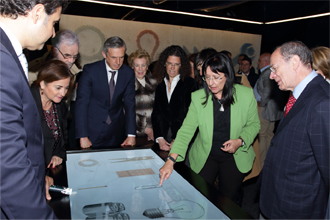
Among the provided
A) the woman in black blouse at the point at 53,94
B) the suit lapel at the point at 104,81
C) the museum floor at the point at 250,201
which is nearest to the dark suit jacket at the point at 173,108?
the suit lapel at the point at 104,81

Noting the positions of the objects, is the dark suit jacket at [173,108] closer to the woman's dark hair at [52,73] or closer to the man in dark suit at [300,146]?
the woman's dark hair at [52,73]

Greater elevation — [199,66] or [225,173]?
[199,66]

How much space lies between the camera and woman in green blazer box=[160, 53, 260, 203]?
2.03 meters

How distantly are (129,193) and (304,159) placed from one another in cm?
101

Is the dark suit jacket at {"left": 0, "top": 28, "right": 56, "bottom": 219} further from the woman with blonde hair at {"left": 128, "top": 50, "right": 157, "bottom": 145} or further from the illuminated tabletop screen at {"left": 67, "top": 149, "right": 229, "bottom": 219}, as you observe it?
the woman with blonde hair at {"left": 128, "top": 50, "right": 157, "bottom": 145}

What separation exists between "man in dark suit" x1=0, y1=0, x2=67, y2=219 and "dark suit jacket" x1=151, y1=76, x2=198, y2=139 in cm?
175

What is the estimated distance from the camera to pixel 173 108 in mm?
2691

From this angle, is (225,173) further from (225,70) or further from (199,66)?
(199,66)

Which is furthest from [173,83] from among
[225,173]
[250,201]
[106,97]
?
[250,201]

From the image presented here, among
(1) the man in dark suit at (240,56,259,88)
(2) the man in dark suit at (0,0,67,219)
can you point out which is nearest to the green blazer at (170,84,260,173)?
(2) the man in dark suit at (0,0,67,219)

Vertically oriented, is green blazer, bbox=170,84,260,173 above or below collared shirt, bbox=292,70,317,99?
below

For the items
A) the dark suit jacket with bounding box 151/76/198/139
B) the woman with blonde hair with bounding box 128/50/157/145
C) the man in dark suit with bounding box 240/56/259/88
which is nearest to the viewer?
the dark suit jacket with bounding box 151/76/198/139

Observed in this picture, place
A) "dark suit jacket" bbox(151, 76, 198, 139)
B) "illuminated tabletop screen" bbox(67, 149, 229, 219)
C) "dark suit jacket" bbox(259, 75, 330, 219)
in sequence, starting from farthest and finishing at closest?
1. "dark suit jacket" bbox(151, 76, 198, 139)
2. "dark suit jacket" bbox(259, 75, 330, 219)
3. "illuminated tabletop screen" bbox(67, 149, 229, 219)

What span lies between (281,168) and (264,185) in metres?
0.22
